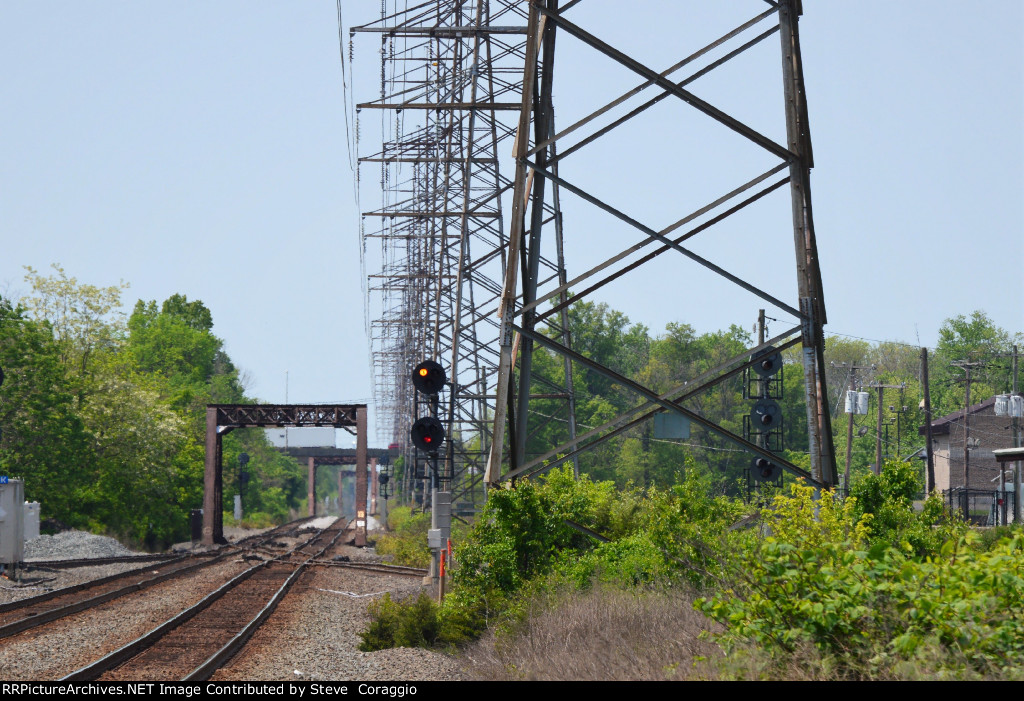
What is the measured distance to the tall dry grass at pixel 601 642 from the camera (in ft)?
27.7

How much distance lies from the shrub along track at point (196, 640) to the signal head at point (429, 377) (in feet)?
15.3

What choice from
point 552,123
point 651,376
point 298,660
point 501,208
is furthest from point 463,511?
point 651,376

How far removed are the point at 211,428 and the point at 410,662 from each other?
130 feet

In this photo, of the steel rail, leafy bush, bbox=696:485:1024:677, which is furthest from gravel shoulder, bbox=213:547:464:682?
leafy bush, bbox=696:485:1024:677

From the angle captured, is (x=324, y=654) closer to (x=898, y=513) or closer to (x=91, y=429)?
(x=898, y=513)

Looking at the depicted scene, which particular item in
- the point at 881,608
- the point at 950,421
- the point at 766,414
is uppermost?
the point at 950,421

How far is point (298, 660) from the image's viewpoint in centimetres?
1273

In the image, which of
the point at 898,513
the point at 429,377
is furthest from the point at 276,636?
the point at 898,513

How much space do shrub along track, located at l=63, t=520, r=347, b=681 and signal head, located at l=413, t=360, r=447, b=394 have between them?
4664 mm

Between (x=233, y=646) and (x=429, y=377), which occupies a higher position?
(x=429, y=377)

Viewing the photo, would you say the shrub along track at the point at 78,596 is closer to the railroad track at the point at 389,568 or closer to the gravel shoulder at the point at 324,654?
the gravel shoulder at the point at 324,654

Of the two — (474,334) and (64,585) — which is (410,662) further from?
(474,334)

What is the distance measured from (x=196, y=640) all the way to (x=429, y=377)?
6.62 metres

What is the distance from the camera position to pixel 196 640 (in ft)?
48.6
